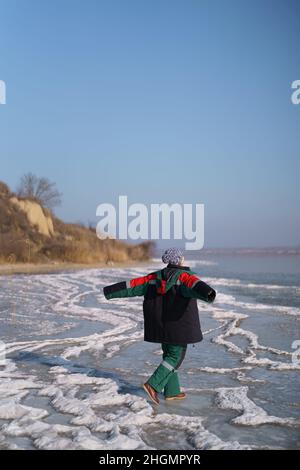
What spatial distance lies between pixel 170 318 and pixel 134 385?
1140 mm

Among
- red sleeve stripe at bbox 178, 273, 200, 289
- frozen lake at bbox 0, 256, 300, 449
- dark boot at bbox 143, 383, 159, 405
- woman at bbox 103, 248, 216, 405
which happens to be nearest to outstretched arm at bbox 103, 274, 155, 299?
woman at bbox 103, 248, 216, 405

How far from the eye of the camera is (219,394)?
522 cm

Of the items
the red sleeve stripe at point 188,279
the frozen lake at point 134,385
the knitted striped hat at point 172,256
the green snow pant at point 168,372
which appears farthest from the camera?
the knitted striped hat at point 172,256

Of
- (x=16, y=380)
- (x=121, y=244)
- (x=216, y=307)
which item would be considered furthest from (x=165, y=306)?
(x=121, y=244)

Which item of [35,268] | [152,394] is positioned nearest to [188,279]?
[152,394]

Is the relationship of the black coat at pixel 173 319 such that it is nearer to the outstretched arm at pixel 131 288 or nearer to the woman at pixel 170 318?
the woman at pixel 170 318

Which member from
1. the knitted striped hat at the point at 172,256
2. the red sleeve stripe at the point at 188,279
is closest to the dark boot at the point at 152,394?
the red sleeve stripe at the point at 188,279

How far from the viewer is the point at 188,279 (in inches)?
191

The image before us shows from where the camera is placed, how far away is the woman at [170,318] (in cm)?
488

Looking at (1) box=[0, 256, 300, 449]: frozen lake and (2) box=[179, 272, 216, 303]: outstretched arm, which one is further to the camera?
(2) box=[179, 272, 216, 303]: outstretched arm

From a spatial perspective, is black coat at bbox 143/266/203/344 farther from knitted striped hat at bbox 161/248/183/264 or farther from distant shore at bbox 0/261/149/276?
distant shore at bbox 0/261/149/276

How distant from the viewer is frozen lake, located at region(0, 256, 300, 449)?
4039mm
